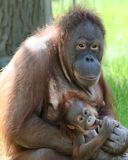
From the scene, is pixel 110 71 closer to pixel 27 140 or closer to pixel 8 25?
pixel 8 25

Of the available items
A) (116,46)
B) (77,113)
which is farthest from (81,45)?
(116,46)

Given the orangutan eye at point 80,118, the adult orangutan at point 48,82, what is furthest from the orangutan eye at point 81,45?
the orangutan eye at point 80,118

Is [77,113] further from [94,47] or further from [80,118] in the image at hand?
[94,47]

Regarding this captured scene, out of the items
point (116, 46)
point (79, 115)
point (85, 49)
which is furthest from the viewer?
→ point (116, 46)

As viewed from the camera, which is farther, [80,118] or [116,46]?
[116,46]

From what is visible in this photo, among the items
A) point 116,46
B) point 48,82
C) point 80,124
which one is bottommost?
point 116,46

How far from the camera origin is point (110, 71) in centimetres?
725

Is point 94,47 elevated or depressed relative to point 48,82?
elevated

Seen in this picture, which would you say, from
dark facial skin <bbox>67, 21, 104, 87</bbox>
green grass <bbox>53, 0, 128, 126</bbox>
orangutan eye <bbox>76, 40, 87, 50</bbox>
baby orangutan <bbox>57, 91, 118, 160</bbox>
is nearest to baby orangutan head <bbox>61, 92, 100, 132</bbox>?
baby orangutan <bbox>57, 91, 118, 160</bbox>

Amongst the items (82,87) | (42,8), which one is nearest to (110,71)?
(42,8)

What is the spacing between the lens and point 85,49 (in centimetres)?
454

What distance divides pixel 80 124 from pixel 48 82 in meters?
0.31

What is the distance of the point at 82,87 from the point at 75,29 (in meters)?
0.36

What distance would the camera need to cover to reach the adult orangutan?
4.39 m
